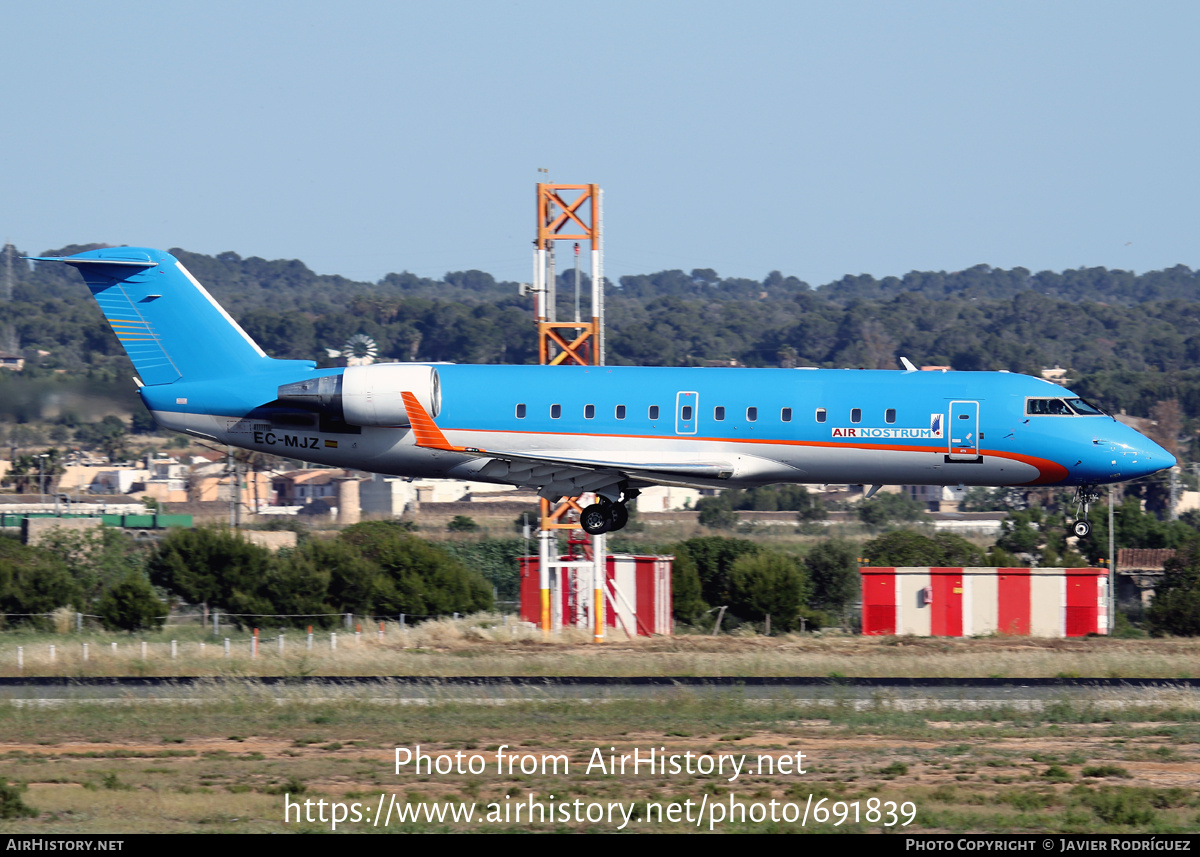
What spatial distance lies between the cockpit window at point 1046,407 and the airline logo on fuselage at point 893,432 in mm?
Result: 1831

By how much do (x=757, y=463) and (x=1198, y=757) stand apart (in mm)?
9596

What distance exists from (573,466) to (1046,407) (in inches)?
353

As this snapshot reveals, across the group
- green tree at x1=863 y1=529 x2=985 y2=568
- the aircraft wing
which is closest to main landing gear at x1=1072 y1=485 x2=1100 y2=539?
the aircraft wing

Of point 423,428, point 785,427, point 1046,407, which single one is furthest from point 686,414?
point 1046,407

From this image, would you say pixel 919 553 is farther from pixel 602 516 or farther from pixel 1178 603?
pixel 602 516

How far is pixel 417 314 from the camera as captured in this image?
590 feet

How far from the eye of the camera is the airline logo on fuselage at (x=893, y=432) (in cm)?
2670

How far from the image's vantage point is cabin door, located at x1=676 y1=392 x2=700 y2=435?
87.7 ft

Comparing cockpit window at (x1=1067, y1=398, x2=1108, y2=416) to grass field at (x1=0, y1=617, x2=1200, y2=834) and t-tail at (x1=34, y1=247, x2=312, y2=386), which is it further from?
t-tail at (x1=34, y1=247, x2=312, y2=386)

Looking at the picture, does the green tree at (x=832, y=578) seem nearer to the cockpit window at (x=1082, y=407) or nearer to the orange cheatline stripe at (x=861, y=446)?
the cockpit window at (x=1082, y=407)

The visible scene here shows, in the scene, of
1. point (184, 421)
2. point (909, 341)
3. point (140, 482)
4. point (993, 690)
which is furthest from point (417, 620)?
point (909, 341)

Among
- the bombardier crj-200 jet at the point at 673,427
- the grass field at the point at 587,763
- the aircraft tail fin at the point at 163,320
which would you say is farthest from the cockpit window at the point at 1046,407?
the aircraft tail fin at the point at 163,320

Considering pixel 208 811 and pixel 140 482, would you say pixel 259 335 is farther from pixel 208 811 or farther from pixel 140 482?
pixel 208 811

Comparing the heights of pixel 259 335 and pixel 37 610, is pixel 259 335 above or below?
above
